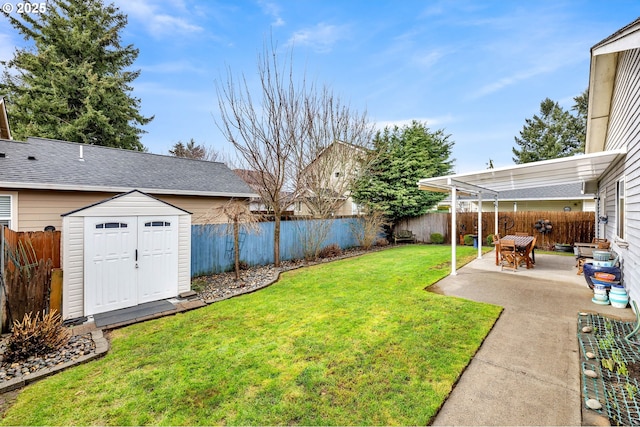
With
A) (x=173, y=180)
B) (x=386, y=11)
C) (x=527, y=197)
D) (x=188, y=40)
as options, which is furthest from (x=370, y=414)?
(x=527, y=197)

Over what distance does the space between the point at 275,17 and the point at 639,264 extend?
10.5 meters

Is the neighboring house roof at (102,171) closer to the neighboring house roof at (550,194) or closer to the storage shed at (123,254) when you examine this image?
the storage shed at (123,254)

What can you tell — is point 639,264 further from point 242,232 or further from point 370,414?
point 242,232

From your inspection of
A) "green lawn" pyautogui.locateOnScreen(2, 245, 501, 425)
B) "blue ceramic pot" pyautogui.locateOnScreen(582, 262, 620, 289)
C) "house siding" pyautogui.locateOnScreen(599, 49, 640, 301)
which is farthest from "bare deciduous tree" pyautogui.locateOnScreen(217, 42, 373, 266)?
"blue ceramic pot" pyautogui.locateOnScreen(582, 262, 620, 289)

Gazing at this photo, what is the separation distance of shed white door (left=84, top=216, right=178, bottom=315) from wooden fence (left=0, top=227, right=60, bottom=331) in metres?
0.57

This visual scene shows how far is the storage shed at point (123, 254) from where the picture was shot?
4.96 metres

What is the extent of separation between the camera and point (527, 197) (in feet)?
55.0

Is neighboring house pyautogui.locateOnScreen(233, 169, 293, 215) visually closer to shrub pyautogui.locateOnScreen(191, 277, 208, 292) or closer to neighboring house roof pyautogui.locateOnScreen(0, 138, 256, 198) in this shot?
neighboring house roof pyautogui.locateOnScreen(0, 138, 256, 198)

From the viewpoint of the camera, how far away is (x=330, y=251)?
11328mm

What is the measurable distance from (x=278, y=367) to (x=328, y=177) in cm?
954

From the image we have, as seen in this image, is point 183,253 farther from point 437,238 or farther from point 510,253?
point 437,238

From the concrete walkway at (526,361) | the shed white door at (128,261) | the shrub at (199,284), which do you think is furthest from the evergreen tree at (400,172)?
the shed white door at (128,261)

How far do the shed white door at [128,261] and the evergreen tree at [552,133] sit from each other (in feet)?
108

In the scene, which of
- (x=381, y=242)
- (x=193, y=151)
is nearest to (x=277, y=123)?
(x=381, y=242)
